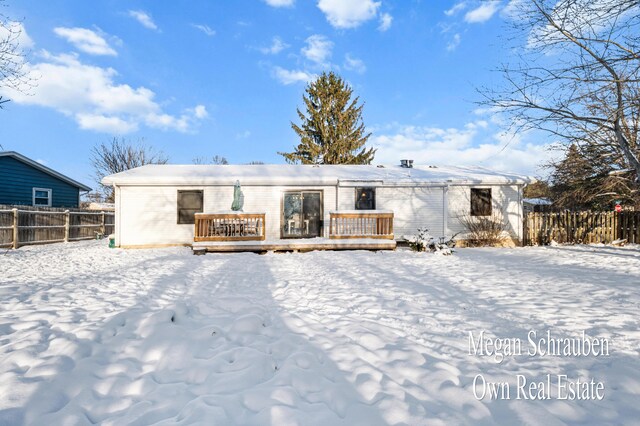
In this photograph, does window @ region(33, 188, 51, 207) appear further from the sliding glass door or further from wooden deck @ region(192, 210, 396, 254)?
the sliding glass door

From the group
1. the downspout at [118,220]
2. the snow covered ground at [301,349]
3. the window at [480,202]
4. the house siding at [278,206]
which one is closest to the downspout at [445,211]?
the house siding at [278,206]

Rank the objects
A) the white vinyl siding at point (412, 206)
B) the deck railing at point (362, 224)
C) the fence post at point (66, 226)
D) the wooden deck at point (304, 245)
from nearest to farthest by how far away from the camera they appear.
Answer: the wooden deck at point (304, 245), the deck railing at point (362, 224), the white vinyl siding at point (412, 206), the fence post at point (66, 226)

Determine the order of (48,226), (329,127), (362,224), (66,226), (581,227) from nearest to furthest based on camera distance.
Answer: (362,224) < (581,227) < (48,226) < (66,226) < (329,127)

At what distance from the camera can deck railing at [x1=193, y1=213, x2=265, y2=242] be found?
9594 millimetres

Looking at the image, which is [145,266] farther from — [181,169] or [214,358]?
[181,169]

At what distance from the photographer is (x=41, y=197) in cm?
1564

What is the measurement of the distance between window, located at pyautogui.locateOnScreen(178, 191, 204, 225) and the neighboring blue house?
10.3 meters

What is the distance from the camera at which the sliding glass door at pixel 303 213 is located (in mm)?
11547

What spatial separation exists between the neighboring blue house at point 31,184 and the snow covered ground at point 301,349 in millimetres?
13345

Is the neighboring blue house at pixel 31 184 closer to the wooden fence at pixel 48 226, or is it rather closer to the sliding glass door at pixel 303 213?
the wooden fence at pixel 48 226

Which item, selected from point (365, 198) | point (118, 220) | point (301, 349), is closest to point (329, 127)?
point (365, 198)

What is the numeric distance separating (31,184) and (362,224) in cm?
1763

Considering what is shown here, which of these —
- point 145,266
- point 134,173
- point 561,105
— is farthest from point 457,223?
point 134,173

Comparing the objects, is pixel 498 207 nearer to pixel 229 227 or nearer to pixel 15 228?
pixel 229 227
